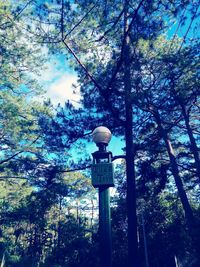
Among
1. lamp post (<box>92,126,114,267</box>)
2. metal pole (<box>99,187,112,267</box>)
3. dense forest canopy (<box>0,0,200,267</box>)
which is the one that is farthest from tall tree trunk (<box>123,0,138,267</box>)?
metal pole (<box>99,187,112,267</box>)

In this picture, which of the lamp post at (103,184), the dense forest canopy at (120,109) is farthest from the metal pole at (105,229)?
the dense forest canopy at (120,109)

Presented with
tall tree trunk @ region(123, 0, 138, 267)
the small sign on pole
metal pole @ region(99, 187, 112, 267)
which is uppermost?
tall tree trunk @ region(123, 0, 138, 267)

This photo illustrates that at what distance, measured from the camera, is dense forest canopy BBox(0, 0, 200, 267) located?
6945 millimetres

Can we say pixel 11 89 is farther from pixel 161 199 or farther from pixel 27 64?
pixel 161 199

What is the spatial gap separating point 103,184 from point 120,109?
6.97m

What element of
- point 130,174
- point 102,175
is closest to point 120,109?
point 130,174

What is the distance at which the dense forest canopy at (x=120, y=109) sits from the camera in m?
6.95

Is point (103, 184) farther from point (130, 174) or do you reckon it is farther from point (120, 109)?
point (120, 109)

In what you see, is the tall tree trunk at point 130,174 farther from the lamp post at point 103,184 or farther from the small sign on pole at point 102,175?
the small sign on pole at point 102,175

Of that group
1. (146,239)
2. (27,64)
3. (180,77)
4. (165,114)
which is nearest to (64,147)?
(165,114)

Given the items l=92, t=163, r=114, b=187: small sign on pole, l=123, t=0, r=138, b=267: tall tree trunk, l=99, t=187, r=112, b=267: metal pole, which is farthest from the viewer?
l=123, t=0, r=138, b=267: tall tree trunk

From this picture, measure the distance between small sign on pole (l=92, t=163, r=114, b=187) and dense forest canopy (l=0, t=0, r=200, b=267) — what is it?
117 inches

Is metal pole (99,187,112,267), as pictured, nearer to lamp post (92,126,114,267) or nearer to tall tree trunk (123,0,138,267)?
lamp post (92,126,114,267)

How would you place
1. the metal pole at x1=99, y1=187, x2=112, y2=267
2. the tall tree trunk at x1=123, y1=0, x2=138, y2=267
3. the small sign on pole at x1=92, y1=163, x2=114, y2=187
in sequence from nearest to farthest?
the metal pole at x1=99, y1=187, x2=112, y2=267 → the small sign on pole at x1=92, y1=163, x2=114, y2=187 → the tall tree trunk at x1=123, y1=0, x2=138, y2=267
